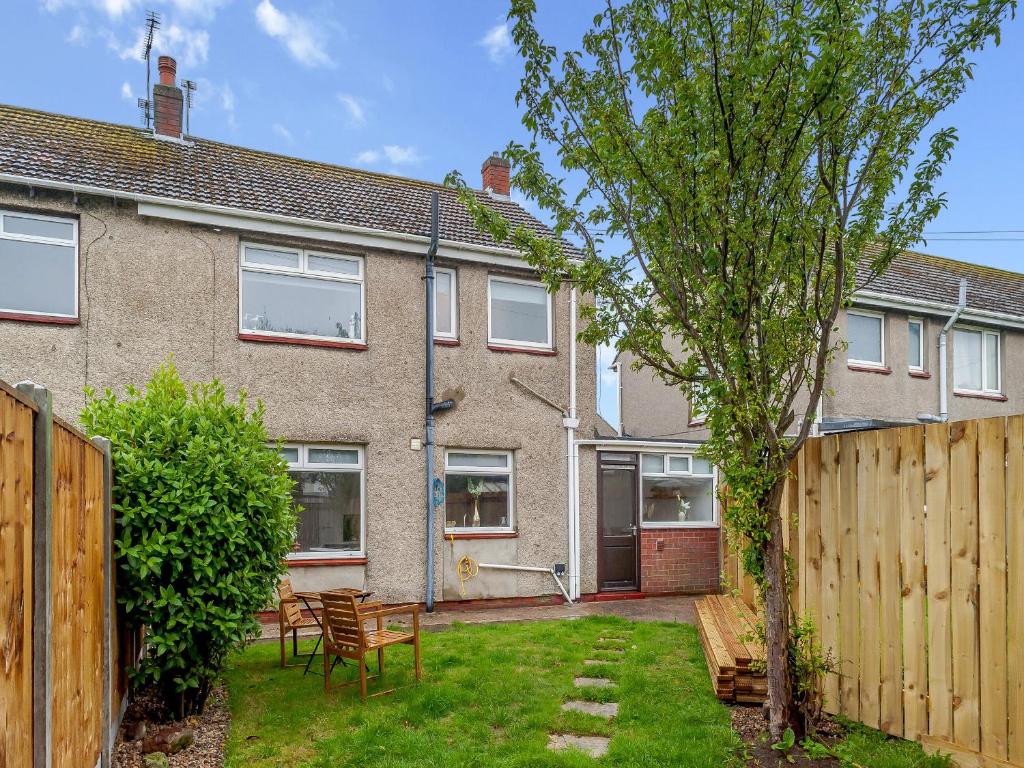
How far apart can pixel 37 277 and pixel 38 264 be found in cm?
16

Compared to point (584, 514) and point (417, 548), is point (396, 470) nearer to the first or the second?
point (417, 548)

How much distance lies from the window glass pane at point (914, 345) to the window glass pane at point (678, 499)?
17.8 feet

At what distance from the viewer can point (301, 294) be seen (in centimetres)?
1013

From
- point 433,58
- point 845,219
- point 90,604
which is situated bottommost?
point 90,604

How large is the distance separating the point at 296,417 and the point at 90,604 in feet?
20.6

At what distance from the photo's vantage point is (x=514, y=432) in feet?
Answer: 36.2

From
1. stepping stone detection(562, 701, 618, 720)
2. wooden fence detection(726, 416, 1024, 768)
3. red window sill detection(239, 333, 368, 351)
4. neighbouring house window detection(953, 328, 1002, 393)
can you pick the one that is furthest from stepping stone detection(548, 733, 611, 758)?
neighbouring house window detection(953, 328, 1002, 393)

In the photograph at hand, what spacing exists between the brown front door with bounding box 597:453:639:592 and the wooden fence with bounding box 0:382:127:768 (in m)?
8.45

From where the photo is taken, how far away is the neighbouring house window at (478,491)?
35.2 feet

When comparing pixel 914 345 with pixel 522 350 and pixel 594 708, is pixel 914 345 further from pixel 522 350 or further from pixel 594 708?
pixel 594 708

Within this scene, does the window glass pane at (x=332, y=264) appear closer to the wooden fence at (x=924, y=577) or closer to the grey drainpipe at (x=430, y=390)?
the grey drainpipe at (x=430, y=390)

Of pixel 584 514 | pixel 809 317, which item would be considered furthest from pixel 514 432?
pixel 809 317

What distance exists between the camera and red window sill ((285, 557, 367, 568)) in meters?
9.59

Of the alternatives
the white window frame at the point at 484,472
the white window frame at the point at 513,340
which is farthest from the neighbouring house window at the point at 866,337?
the white window frame at the point at 484,472
